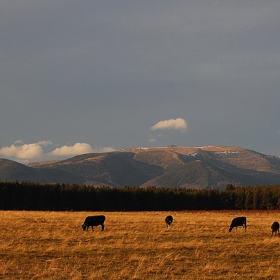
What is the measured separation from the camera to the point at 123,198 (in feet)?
394

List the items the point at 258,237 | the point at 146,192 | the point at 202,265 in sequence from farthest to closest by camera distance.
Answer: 1. the point at 146,192
2. the point at 258,237
3. the point at 202,265

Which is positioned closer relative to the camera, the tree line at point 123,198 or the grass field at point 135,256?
the grass field at point 135,256

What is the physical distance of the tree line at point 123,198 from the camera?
4397 inches

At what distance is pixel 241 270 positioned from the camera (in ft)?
60.3

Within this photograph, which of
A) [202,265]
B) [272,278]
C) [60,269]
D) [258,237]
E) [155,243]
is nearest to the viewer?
[272,278]

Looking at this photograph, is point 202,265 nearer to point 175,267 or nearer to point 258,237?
point 175,267

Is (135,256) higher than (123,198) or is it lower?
higher

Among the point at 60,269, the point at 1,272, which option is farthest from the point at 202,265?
the point at 1,272

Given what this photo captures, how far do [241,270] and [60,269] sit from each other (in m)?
8.29

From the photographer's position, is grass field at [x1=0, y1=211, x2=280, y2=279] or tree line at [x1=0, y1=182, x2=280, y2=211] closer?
grass field at [x1=0, y1=211, x2=280, y2=279]

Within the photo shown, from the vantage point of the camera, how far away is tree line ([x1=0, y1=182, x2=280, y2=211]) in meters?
112

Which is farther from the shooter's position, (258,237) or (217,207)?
(217,207)

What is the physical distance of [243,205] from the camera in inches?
4936

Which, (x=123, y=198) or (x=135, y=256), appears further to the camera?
(x=123, y=198)
